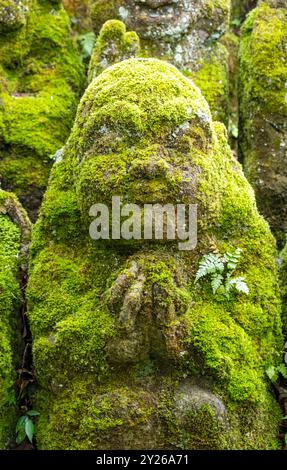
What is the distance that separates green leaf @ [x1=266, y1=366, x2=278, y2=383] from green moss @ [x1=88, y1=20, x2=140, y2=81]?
3.29m

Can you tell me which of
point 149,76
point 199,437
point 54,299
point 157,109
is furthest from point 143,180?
point 199,437

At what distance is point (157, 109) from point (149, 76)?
12.4 inches

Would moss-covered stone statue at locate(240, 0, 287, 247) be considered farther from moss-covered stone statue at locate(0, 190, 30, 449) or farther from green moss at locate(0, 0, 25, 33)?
green moss at locate(0, 0, 25, 33)

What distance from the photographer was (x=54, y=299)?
4.29m

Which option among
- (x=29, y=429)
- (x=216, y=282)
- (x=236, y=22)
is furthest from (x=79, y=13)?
(x=29, y=429)

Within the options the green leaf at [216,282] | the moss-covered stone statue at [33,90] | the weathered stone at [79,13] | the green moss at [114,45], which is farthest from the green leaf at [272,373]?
the weathered stone at [79,13]

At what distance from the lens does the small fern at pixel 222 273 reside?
4176 millimetres

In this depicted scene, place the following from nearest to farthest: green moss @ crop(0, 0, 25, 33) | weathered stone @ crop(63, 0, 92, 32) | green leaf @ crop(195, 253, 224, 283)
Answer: green leaf @ crop(195, 253, 224, 283)
green moss @ crop(0, 0, 25, 33)
weathered stone @ crop(63, 0, 92, 32)

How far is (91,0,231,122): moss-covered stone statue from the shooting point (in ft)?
21.4

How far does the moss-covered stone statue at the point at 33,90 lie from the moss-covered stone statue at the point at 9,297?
122 cm

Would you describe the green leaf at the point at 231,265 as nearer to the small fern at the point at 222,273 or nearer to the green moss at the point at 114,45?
the small fern at the point at 222,273

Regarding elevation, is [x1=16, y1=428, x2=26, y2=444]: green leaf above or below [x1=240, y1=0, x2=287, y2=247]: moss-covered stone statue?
below

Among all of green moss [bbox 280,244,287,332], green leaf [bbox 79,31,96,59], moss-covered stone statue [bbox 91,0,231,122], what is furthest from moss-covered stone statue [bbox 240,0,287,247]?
green leaf [bbox 79,31,96,59]

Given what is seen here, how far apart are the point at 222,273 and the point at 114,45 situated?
2737 mm
